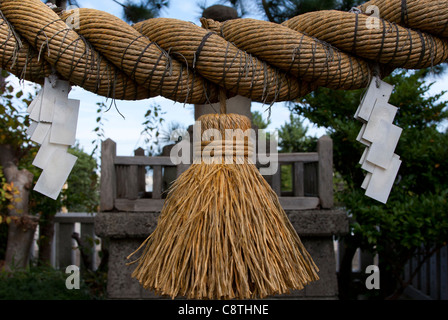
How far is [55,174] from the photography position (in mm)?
758

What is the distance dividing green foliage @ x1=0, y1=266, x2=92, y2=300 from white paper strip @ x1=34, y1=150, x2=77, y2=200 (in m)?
1.95

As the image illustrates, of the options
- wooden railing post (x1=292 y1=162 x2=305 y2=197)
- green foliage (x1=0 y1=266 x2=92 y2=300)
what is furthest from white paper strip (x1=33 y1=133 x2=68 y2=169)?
green foliage (x1=0 y1=266 x2=92 y2=300)

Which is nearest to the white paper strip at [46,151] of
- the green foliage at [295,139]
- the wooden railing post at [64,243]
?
the green foliage at [295,139]

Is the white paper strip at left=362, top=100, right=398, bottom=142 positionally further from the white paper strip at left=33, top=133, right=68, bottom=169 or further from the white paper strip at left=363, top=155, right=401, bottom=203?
the white paper strip at left=33, top=133, right=68, bottom=169

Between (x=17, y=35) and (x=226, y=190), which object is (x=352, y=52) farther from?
(x=17, y=35)

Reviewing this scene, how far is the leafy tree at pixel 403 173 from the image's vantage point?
7.84ft

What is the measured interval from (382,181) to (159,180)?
61.7 inches

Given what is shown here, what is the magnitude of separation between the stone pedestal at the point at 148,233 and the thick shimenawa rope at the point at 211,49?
4.66 feet

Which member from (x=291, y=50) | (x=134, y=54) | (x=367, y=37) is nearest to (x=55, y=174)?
(x=134, y=54)

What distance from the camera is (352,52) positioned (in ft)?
2.52

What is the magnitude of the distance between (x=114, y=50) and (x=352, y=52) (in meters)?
0.45

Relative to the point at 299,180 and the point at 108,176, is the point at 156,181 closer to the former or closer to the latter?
the point at 108,176

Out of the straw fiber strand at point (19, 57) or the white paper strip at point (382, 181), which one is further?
the white paper strip at point (382, 181)

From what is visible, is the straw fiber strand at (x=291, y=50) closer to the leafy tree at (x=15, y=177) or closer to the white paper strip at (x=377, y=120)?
the white paper strip at (x=377, y=120)
